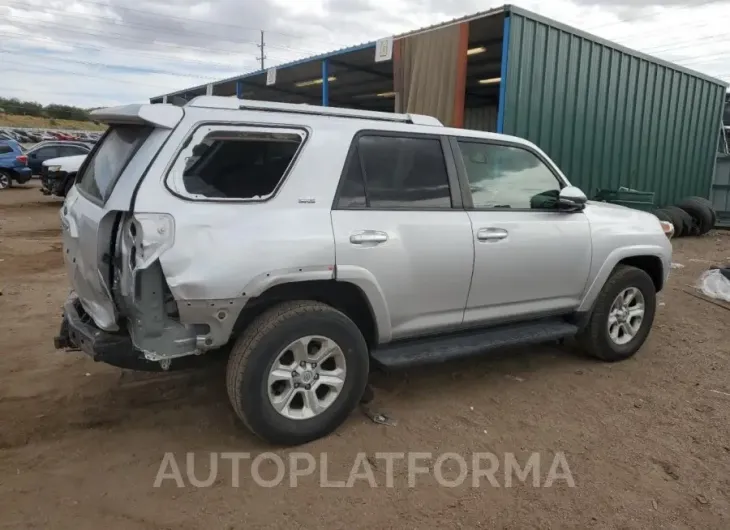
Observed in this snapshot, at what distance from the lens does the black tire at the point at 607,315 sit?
4395mm

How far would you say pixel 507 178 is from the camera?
4004 millimetres

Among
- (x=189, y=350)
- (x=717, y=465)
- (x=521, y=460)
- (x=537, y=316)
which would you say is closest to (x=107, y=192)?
(x=189, y=350)

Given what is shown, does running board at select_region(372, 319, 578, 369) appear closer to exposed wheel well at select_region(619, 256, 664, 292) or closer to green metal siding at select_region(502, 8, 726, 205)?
exposed wheel well at select_region(619, 256, 664, 292)

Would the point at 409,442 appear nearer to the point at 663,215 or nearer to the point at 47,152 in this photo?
the point at 663,215

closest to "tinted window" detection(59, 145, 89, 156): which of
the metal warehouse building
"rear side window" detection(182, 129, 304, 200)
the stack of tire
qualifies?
the metal warehouse building

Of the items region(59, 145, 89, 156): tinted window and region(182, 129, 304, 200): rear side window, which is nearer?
region(182, 129, 304, 200): rear side window

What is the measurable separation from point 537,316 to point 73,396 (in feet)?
10.8

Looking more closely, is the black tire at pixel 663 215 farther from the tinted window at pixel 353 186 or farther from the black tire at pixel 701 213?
the tinted window at pixel 353 186

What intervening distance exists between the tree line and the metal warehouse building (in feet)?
213

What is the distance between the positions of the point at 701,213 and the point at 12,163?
67.4 feet

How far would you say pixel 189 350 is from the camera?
9.48 ft

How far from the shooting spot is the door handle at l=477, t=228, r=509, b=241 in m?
3.65

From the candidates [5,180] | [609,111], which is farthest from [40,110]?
[609,111]

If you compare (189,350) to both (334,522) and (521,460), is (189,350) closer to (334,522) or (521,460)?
(334,522)
